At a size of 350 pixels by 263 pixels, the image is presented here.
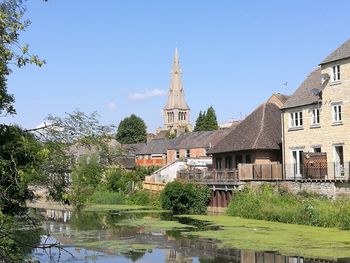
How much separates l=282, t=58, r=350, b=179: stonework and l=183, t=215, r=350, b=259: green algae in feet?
22.3

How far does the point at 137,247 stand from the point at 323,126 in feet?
62.3

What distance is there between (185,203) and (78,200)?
1591 inches

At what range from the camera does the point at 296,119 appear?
42500 millimetres

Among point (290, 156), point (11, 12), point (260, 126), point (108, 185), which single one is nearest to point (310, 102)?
point (290, 156)

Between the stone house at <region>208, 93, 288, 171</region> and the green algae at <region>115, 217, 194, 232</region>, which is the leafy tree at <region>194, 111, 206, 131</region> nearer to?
the stone house at <region>208, 93, 288, 171</region>

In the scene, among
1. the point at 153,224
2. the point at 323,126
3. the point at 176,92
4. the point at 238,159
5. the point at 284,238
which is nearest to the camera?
the point at 284,238

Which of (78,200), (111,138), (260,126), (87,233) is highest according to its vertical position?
(260,126)

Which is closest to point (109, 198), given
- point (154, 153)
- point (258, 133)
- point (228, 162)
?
point (228, 162)

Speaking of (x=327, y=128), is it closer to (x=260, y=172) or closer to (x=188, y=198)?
(x=260, y=172)

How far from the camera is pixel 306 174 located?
127 ft

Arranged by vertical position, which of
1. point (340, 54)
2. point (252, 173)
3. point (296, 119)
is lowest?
point (252, 173)

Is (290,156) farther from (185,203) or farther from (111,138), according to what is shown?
(111,138)

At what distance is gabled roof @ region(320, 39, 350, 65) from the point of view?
3769 cm

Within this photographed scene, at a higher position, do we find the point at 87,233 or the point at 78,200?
the point at 78,200
